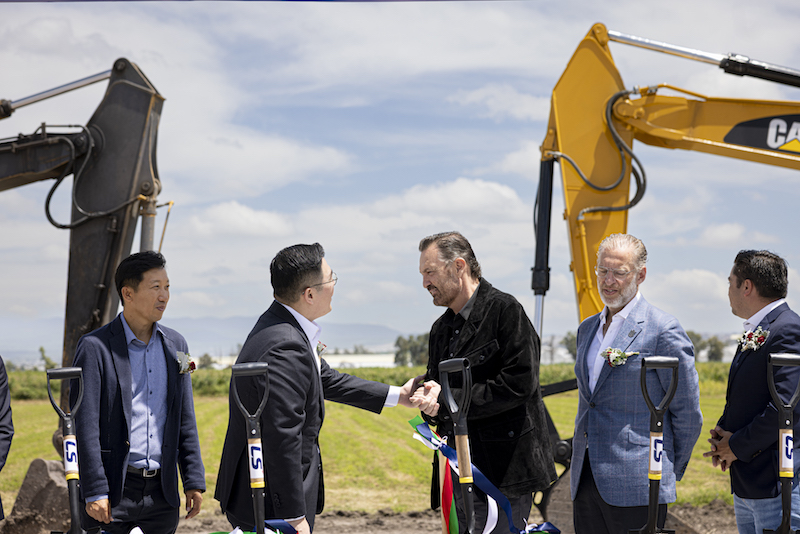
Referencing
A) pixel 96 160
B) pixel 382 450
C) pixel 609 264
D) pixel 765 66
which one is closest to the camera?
pixel 609 264

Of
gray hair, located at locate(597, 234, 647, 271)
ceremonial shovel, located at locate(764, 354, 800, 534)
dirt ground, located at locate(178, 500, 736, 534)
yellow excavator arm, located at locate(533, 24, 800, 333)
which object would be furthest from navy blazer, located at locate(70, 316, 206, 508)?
dirt ground, located at locate(178, 500, 736, 534)

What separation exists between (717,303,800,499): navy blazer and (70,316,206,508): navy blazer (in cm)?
256

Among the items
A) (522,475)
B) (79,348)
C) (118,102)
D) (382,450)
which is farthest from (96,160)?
(382,450)

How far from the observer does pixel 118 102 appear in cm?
645

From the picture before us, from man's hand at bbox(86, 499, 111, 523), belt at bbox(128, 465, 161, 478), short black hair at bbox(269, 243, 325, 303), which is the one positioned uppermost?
short black hair at bbox(269, 243, 325, 303)

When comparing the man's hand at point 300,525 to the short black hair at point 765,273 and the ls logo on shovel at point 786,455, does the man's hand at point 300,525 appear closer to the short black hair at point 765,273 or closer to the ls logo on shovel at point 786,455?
the ls logo on shovel at point 786,455

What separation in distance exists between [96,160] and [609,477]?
5.36 meters

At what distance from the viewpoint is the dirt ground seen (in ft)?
22.9

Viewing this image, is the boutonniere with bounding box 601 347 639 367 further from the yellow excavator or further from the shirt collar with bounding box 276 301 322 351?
the yellow excavator

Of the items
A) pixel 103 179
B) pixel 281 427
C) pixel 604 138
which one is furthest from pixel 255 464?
pixel 103 179

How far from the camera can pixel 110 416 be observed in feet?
9.96

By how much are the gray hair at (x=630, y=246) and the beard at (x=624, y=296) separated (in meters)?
0.08

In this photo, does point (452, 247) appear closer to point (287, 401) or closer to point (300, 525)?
point (287, 401)

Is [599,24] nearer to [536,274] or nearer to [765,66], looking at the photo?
[765,66]
